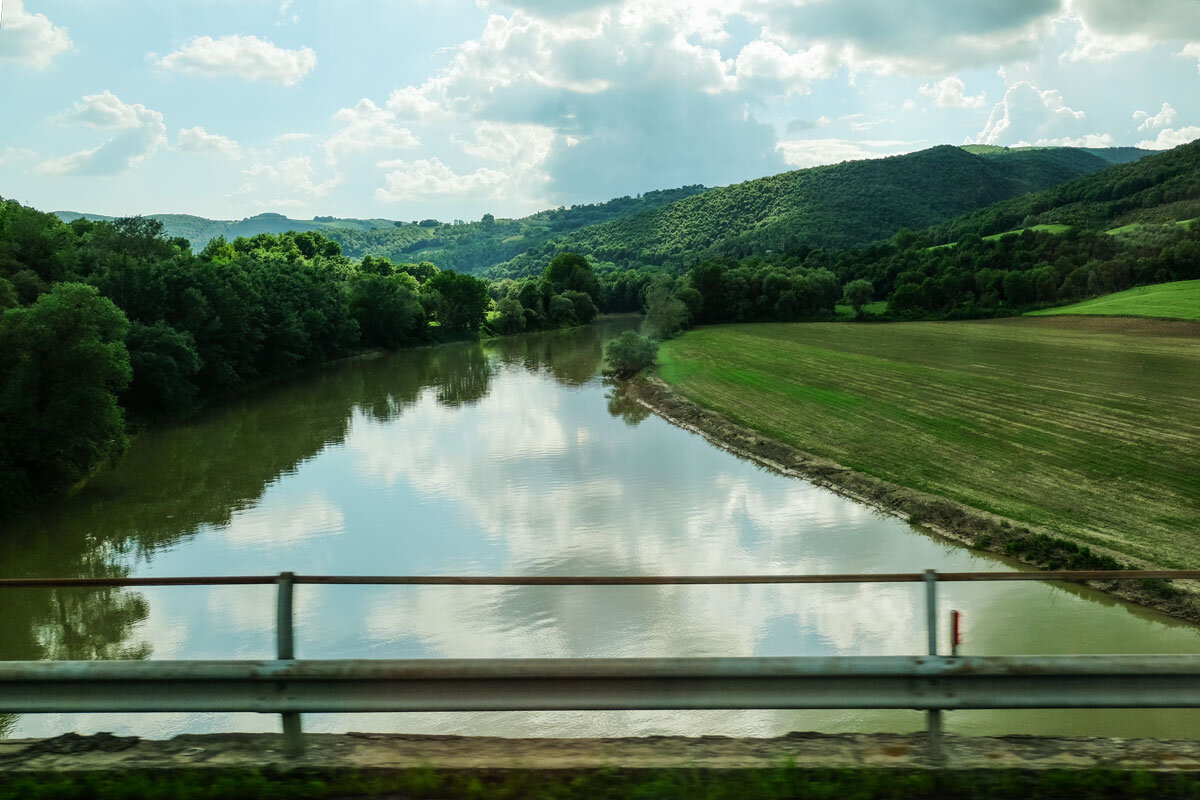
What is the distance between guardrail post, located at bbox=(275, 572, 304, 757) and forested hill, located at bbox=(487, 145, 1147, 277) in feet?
518

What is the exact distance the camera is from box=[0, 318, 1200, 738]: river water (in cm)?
Answer: 1069

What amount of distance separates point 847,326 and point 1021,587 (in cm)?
7358

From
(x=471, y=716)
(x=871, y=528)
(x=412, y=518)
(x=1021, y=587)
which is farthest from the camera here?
(x=412, y=518)

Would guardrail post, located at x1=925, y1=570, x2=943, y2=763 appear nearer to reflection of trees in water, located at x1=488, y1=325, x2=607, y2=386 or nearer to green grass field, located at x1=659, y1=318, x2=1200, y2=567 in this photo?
green grass field, located at x1=659, y1=318, x2=1200, y2=567

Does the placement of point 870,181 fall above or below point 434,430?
above

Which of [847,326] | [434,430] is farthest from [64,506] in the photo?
[847,326]

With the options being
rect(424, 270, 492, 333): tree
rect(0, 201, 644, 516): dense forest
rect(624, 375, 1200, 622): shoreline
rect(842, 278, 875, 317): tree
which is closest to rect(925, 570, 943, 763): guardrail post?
rect(624, 375, 1200, 622): shoreline

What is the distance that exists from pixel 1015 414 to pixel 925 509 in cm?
1296

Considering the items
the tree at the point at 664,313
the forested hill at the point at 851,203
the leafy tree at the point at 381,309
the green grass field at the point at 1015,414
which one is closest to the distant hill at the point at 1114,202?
the forested hill at the point at 851,203

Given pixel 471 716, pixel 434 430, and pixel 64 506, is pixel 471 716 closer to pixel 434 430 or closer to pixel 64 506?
pixel 64 506

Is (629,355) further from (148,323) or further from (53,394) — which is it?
(53,394)

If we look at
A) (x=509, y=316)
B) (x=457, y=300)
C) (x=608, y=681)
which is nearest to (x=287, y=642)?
(x=608, y=681)

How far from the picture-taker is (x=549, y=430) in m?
37.3

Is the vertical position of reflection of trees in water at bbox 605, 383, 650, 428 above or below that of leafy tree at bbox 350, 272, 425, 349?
below
